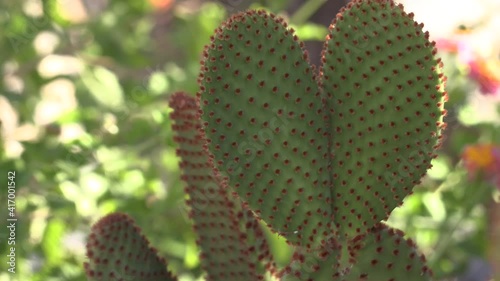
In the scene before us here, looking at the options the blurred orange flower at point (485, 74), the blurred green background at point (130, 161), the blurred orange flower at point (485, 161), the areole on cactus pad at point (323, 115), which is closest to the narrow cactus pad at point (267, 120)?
the areole on cactus pad at point (323, 115)

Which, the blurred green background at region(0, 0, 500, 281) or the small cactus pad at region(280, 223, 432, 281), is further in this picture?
the blurred green background at region(0, 0, 500, 281)

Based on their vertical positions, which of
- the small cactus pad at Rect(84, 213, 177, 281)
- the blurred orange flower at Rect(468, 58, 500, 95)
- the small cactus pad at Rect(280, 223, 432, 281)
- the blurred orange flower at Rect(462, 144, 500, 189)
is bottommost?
the small cactus pad at Rect(280, 223, 432, 281)

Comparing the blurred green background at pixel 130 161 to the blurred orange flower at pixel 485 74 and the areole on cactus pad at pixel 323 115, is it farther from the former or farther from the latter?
the areole on cactus pad at pixel 323 115

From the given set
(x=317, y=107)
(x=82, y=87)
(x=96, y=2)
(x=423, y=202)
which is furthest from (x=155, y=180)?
(x=96, y=2)

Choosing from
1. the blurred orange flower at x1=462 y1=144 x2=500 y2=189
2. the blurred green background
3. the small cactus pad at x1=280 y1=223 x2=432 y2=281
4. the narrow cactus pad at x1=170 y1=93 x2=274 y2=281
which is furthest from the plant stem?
the small cactus pad at x1=280 y1=223 x2=432 y2=281

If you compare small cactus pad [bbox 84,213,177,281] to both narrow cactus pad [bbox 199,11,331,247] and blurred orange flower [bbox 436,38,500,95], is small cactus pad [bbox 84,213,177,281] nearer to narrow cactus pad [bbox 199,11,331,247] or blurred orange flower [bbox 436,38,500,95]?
narrow cactus pad [bbox 199,11,331,247]

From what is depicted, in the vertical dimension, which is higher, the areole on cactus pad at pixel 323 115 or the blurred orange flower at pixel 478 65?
the blurred orange flower at pixel 478 65

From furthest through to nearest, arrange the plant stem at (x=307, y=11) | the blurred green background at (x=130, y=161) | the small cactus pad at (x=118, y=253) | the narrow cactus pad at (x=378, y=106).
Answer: the plant stem at (x=307, y=11) < the blurred green background at (x=130, y=161) < the small cactus pad at (x=118, y=253) < the narrow cactus pad at (x=378, y=106)
